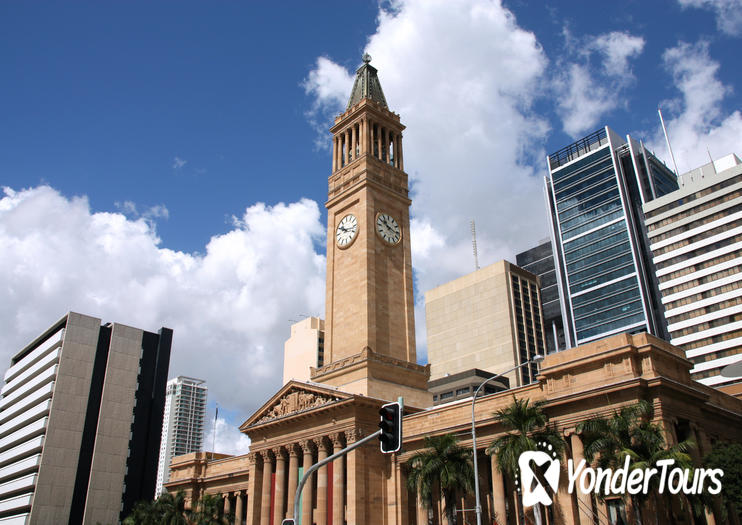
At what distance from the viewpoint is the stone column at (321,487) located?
49.8 m

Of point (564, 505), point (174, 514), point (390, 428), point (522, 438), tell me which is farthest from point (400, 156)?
point (390, 428)

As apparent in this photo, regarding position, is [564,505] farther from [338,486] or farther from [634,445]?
[338,486]

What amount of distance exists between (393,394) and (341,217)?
2027 cm

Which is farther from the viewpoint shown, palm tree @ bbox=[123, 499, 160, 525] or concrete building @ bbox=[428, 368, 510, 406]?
concrete building @ bbox=[428, 368, 510, 406]

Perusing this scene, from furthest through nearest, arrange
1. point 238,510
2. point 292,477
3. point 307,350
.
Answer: point 307,350 < point 238,510 < point 292,477

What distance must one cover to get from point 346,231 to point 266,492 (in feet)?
84.6

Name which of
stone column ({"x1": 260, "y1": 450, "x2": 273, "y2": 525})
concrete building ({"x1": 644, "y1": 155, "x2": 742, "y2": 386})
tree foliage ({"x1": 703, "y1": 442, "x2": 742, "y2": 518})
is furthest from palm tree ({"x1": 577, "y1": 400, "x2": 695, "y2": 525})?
concrete building ({"x1": 644, "y1": 155, "x2": 742, "y2": 386})

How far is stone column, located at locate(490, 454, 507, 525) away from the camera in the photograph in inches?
1613

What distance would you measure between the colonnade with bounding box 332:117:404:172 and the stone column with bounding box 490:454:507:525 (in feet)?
119

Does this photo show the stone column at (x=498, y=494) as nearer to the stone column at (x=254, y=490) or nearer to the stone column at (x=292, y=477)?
the stone column at (x=292, y=477)

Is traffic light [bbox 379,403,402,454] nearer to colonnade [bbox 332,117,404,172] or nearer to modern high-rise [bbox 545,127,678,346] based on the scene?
colonnade [bbox 332,117,404,172]

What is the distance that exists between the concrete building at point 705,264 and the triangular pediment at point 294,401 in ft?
216

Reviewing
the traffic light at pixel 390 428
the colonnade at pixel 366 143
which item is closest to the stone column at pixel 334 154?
the colonnade at pixel 366 143

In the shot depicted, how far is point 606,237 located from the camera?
481ft
